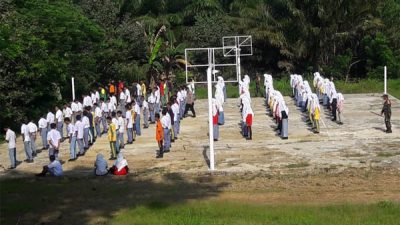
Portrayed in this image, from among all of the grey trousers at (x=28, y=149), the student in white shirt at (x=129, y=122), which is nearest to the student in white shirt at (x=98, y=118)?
the student in white shirt at (x=129, y=122)

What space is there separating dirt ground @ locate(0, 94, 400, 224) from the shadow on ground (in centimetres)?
2

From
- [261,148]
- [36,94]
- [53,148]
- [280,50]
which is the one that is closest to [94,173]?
[53,148]

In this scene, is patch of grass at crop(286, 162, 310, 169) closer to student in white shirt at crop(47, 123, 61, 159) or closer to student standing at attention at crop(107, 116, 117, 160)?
student standing at attention at crop(107, 116, 117, 160)

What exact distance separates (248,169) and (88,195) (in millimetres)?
4485

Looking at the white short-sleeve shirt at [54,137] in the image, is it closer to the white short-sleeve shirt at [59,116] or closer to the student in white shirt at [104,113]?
the white short-sleeve shirt at [59,116]

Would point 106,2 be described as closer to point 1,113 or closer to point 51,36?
point 51,36

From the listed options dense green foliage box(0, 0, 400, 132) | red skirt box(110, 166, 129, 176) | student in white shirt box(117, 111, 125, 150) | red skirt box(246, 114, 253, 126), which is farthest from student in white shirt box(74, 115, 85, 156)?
dense green foliage box(0, 0, 400, 132)

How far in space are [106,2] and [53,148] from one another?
20.0 metres

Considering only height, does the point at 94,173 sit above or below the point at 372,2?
below

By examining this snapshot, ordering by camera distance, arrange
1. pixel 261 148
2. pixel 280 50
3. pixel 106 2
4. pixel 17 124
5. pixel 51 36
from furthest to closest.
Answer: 1. pixel 280 50
2. pixel 106 2
3. pixel 51 36
4. pixel 17 124
5. pixel 261 148

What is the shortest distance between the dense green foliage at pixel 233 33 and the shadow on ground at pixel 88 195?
49.9 feet

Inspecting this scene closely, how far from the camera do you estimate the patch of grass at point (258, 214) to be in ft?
33.1

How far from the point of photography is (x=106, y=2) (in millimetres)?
36000

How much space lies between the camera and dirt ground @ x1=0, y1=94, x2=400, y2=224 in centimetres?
1252
